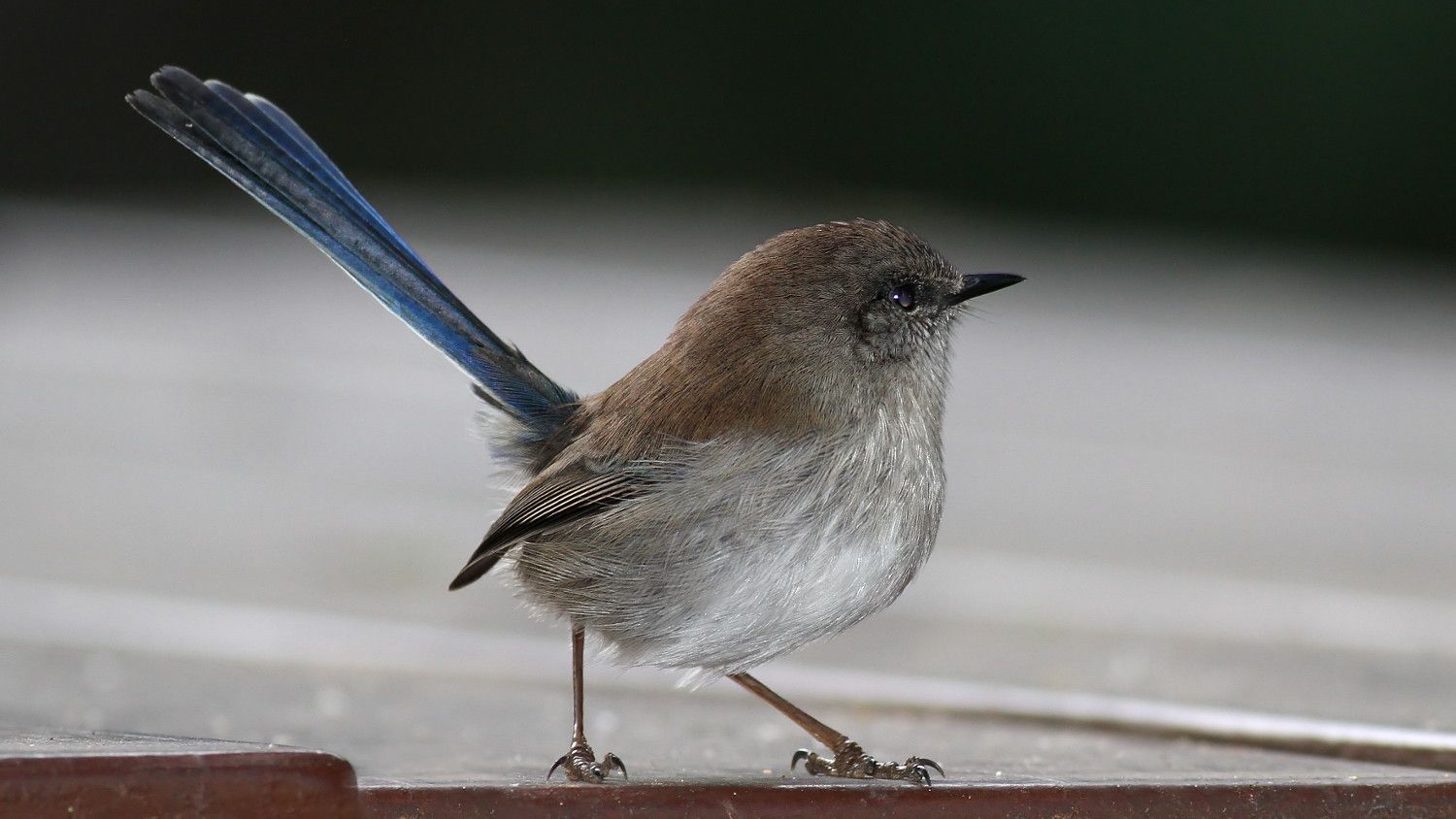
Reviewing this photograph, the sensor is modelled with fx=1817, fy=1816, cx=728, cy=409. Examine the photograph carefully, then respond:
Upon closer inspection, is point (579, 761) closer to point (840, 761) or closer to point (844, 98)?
point (840, 761)

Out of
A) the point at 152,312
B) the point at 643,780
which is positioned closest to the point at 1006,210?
the point at 152,312

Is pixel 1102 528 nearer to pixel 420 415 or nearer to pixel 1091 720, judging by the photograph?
pixel 1091 720

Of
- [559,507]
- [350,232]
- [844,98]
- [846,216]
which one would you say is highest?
[844,98]

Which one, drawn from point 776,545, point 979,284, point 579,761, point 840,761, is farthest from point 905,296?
point 579,761

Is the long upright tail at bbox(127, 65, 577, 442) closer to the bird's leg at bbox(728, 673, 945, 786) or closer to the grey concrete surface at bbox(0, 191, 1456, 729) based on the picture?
Result: the grey concrete surface at bbox(0, 191, 1456, 729)

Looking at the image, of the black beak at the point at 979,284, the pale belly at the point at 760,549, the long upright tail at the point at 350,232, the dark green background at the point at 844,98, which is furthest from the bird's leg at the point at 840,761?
the dark green background at the point at 844,98

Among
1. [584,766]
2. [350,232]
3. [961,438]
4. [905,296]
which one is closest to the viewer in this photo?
[584,766]
